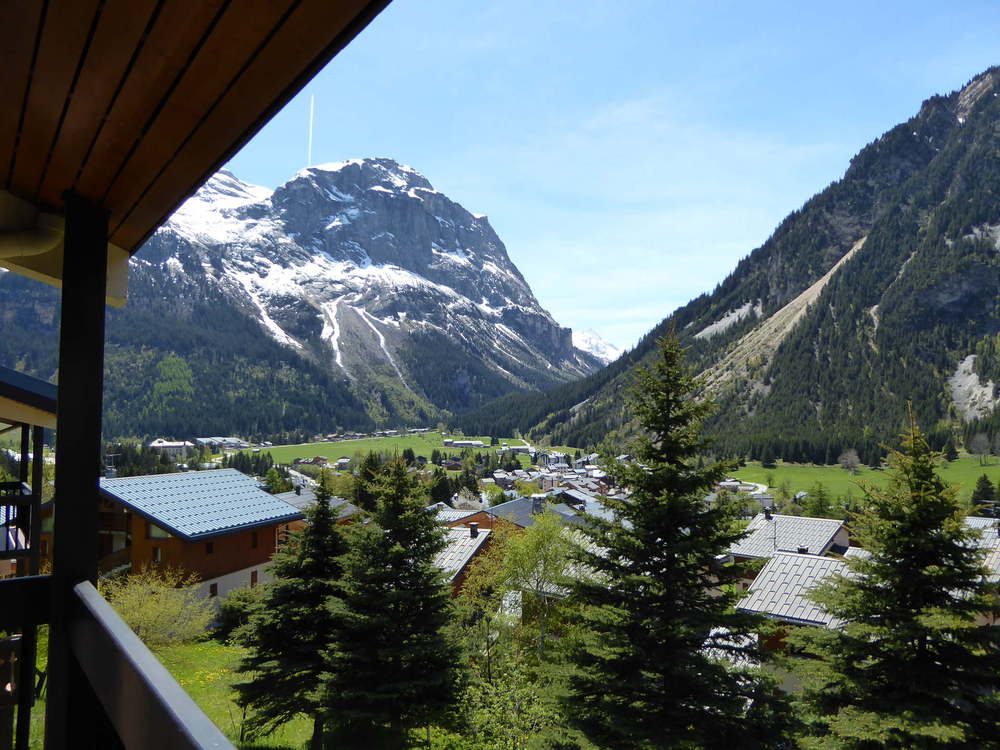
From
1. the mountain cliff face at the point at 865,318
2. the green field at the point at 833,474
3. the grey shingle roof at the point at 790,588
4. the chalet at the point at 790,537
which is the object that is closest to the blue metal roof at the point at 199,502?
the grey shingle roof at the point at 790,588

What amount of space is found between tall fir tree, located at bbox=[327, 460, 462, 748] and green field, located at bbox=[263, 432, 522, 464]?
3959 inches

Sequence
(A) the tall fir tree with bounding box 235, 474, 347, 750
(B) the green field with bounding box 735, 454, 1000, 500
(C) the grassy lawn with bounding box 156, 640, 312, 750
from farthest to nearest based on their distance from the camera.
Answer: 1. (B) the green field with bounding box 735, 454, 1000, 500
2. (C) the grassy lawn with bounding box 156, 640, 312, 750
3. (A) the tall fir tree with bounding box 235, 474, 347, 750

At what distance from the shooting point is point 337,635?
12.4 m

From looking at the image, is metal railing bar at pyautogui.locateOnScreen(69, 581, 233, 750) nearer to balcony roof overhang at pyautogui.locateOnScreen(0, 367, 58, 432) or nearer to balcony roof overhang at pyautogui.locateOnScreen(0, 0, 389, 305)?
balcony roof overhang at pyautogui.locateOnScreen(0, 0, 389, 305)

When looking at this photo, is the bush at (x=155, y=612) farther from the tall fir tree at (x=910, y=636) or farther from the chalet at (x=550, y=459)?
the chalet at (x=550, y=459)

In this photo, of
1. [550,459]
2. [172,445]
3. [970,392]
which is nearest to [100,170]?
[550,459]

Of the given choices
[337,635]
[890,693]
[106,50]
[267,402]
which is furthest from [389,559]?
[267,402]

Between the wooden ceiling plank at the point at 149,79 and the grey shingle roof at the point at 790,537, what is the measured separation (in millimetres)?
33933

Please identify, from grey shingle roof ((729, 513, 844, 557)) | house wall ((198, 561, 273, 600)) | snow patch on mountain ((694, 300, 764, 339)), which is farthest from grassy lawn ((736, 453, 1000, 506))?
snow patch on mountain ((694, 300, 764, 339))

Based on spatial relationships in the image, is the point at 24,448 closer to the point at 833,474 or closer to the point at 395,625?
the point at 395,625

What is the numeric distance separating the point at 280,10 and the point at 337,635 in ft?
42.7

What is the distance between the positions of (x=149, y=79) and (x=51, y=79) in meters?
0.33

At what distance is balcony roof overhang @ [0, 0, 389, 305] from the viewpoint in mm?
1233

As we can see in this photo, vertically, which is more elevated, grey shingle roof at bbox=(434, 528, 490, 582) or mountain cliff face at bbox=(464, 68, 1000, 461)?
mountain cliff face at bbox=(464, 68, 1000, 461)
